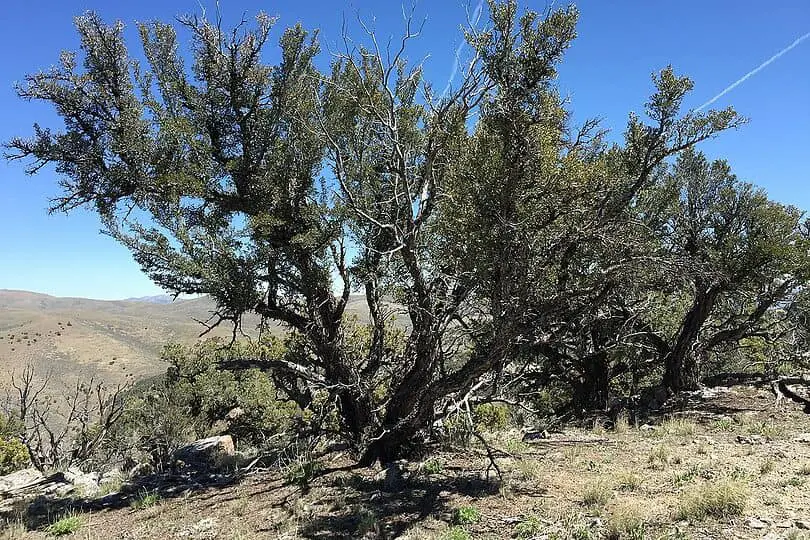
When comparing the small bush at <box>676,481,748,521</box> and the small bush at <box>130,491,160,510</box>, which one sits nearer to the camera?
the small bush at <box>676,481,748,521</box>

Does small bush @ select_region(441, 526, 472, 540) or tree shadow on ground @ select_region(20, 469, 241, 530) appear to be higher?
small bush @ select_region(441, 526, 472, 540)

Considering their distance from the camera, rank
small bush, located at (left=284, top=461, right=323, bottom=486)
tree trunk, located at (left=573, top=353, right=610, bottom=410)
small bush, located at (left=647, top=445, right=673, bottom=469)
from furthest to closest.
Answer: tree trunk, located at (left=573, top=353, right=610, bottom=410), small bush, located at (left=284, top=461, right=323, bottom=486), small bush, located at (left=647, top=445, right=673, bottom=469)

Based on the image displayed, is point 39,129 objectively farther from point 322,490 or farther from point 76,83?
point 322,490

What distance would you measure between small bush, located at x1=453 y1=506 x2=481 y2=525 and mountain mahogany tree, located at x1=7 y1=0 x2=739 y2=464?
6.31 ft

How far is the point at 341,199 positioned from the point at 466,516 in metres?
5.29

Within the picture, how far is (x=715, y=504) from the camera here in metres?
5.41

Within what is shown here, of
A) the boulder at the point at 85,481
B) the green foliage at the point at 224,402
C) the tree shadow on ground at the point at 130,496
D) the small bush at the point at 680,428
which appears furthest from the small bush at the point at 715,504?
the green foliage at the point at 224,402

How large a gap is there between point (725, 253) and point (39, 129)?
1529cm

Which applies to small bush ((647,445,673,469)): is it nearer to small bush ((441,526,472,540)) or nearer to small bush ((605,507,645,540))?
small bush ((605,507,645,540))

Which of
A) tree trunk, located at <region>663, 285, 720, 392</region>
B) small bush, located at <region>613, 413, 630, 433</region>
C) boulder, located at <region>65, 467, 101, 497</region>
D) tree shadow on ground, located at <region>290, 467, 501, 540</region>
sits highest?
tree trunk, located at <region>663, 285, 720, 392</region>

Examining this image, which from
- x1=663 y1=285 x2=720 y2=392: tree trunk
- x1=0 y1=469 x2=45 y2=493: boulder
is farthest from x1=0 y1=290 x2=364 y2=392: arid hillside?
x1=663 y1=285 x2=720 y2=392: tree trunk

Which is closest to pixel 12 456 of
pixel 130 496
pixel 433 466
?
pixel 130 496

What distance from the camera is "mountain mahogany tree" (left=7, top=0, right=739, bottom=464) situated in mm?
6773

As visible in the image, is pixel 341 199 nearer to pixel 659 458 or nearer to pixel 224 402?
pixel 659 458
